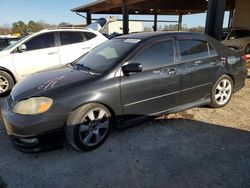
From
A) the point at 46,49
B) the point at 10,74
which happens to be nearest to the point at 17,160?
the point at 10,74

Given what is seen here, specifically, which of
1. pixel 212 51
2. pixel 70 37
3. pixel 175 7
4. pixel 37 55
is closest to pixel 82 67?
pixel 212 51

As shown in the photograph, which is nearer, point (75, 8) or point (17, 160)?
point (17, 160)

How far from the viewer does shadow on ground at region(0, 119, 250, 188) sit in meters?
2.77

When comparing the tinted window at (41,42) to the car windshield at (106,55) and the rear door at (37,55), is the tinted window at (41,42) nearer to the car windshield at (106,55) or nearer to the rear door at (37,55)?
the rear door at (37,55)

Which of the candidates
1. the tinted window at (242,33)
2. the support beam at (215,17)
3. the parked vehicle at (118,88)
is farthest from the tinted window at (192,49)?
the tinted window at (242,33)

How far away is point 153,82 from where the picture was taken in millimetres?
3787

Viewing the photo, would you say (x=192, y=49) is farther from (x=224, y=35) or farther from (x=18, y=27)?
(x=18, y=27)

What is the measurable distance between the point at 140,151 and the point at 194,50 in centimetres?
207

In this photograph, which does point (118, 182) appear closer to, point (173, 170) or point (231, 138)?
point (173, 170)

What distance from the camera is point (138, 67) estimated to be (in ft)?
11.4

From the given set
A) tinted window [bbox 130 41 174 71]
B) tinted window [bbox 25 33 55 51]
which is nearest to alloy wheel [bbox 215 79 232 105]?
tinted window [bbox 130 41 174 71]

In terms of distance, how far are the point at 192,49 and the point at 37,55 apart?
401cm

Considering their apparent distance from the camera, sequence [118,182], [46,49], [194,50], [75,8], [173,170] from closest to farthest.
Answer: [118,182] → [173,170] → [194,50] → [46,49] → [75,8]

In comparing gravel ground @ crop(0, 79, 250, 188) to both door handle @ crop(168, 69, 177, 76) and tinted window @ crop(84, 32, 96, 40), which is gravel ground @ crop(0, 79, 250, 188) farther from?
tinted window @ crop(84, 32, 96, 40)
